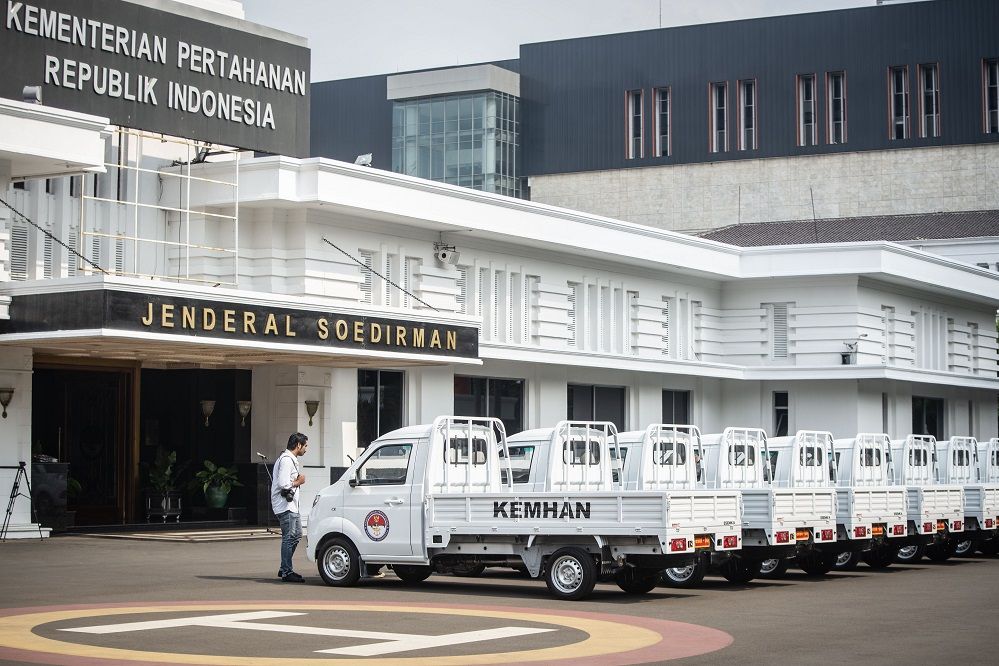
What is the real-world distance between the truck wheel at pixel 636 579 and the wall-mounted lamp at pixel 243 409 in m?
15.1

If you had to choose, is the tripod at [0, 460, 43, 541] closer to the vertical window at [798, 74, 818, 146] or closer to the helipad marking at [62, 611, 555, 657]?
the helipad marking at [62, 611, 555, 657]

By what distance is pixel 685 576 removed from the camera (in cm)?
2066

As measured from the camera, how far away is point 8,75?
2831cm

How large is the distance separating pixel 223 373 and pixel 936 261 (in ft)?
84.3

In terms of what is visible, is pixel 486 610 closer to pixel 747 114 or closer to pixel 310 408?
pixel 310 408

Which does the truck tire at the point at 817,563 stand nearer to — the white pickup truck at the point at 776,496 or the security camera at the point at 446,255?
the white pickup truck at the point at 776,496

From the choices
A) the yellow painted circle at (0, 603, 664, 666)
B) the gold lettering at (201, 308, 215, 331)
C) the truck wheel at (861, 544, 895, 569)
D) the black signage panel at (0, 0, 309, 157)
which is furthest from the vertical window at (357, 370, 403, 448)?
the yellow painted circle at (0, 603, 664, 666)

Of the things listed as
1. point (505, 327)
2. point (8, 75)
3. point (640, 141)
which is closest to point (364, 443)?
point (505, 327)

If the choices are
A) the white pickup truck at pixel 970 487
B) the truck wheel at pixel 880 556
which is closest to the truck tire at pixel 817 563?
the truck wheel at pixel 880 556

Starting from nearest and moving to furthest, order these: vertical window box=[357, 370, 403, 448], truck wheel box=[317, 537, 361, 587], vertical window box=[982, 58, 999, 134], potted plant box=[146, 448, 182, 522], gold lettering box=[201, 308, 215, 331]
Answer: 1. truck wheel box=[317, 537, 361, 587]
2. gold lettering box=[201, 308, 215, 331]
3. potted plant box=[146, 448, 182, 522]
4. vertical window box=[357, 370, 403, 448]
5. vertical window box=[982, 58, 999, 134]

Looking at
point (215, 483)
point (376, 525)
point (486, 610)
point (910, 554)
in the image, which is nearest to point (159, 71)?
point (215, 483)

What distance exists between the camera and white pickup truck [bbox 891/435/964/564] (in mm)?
24812

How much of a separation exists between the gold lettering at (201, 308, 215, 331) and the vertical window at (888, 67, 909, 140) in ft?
174

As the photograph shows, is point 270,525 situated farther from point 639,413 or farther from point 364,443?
point 639,413
